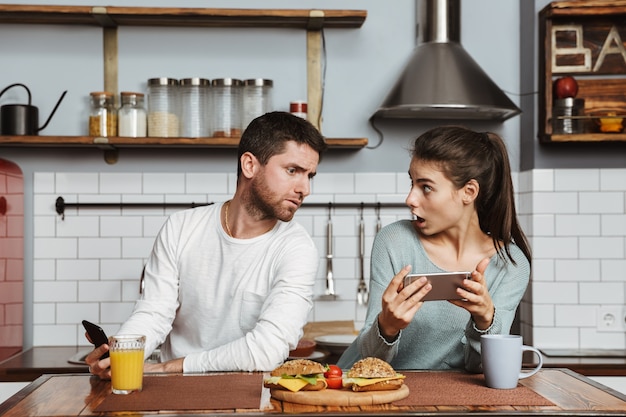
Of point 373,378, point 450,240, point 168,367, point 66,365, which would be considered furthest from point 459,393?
point 66,365

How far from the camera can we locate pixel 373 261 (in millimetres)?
2268

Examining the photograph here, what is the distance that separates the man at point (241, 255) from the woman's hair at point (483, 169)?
0.42 meters

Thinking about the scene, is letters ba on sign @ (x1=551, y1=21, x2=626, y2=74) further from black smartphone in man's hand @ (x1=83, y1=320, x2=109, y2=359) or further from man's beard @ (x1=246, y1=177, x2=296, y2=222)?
black smartphone in man's hand @ (x1=83, y1=320, x2=109, y2=359)

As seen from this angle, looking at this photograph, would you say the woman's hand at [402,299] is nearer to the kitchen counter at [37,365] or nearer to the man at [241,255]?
the man at [241,255]

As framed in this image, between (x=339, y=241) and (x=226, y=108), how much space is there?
789 mm

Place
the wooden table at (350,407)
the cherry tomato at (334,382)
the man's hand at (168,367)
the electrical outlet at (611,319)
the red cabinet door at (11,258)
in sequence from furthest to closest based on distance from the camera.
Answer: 1. the electrical outlet at (611,319)
2. the red cabinet door at (11,258)
3. the man's hand at (168,367)
4. the cherry tomato at (334,382)
5. the wooden table at (350,407)

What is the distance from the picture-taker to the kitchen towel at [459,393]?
1620mm

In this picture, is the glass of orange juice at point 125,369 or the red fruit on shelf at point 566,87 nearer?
the glass of orange juice at point 125,369

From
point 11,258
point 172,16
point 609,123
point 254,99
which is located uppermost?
point 172,16

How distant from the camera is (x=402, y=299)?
6.09 ft

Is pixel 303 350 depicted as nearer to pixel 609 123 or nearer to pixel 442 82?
pixel 442 82

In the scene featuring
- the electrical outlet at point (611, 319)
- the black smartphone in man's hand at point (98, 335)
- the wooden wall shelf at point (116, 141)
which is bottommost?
the electrical outlet at point (611, 319)

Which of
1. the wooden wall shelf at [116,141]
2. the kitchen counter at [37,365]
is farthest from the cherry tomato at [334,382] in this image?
the wooden wall shelf at [116,141]

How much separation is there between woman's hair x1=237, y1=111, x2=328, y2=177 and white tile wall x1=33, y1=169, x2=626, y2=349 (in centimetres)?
120
